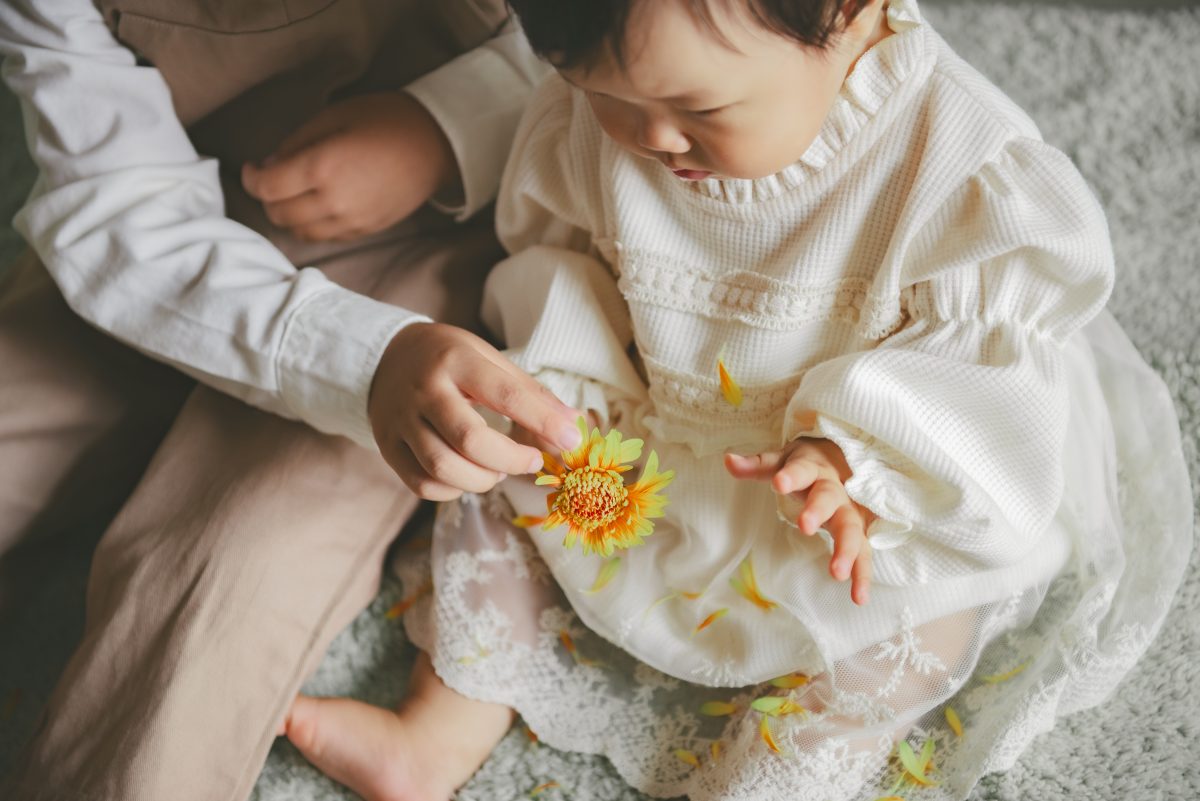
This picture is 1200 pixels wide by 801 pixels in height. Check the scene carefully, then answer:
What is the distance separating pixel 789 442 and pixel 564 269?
0.74 feet

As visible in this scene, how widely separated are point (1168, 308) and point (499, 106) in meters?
0.64

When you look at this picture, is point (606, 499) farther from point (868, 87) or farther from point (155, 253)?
point (155, 253)

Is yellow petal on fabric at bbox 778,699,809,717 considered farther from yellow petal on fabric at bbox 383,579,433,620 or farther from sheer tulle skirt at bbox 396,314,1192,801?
yellow petal on fabric at bbox 383,579,433,620

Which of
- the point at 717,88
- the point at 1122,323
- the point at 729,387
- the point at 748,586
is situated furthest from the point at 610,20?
the point at 1122,323

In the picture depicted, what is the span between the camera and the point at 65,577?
104 cm

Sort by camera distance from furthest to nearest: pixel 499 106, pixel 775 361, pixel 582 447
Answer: pixel 499 106
pixel 775 361
pixel 582 447

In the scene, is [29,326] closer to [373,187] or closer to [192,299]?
[192,299]

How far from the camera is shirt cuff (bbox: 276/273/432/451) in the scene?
813 millimetres

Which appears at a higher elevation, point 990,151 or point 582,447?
point 990,151

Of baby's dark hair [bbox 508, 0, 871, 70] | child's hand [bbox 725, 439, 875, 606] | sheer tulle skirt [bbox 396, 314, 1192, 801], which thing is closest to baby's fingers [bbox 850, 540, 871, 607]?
child's hand [bbox 725, 439, 875, 606]

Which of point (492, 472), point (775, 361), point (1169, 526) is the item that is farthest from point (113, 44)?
point (1169, 526)

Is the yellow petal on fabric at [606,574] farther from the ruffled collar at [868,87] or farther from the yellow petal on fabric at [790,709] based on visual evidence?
the ruffled collar at [868,87]

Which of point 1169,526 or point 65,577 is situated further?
point 65,577

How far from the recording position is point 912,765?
838mm
